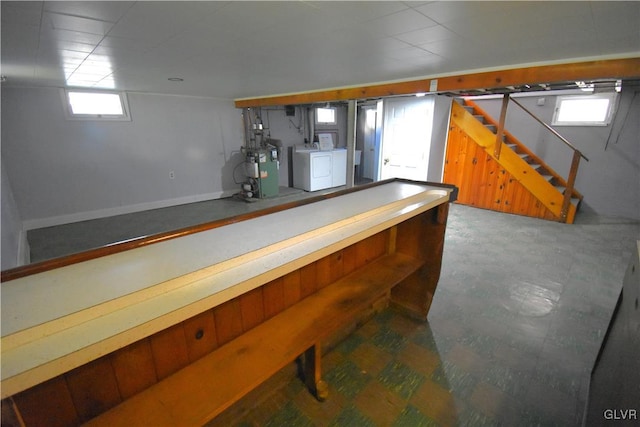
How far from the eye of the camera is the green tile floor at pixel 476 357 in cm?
153

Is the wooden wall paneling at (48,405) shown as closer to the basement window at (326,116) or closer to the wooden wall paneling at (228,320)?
the wooden wall paneling at (228,320)

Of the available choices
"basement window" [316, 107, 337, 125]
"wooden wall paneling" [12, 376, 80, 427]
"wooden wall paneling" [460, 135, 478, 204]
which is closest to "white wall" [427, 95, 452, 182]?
"wooden wall paneling" [460, 135, 478, 204]

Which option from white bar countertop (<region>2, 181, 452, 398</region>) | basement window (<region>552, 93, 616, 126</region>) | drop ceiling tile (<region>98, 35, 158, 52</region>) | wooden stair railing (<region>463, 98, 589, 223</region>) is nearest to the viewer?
white bar countertop (<region>2, 181, 452, 398</region>)

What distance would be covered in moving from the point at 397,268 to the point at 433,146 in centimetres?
397

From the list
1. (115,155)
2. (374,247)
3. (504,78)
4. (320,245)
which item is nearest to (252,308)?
(320,245)

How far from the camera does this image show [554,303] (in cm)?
251

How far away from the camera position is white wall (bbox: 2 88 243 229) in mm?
4086

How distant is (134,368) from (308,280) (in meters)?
0.88

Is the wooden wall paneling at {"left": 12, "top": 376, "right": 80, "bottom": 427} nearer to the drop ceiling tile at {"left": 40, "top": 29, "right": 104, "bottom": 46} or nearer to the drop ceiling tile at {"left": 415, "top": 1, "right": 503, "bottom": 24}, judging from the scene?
the drop ceiling tile at {"left": 40, "top": 29, "right": 104, "bottom": 46}

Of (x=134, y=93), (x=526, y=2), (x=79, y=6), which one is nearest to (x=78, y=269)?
(x=79, y=6)

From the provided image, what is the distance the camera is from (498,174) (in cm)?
511

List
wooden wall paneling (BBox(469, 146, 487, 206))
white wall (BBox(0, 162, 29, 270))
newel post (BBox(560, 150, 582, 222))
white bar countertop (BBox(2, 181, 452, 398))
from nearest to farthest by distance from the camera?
white bar countertop (BBox(2, 181, 452, 398)), white wall (BBox(0, 162, 29, 270)), newel post (BBox(560, 150, 582, 222)), wooden wall paneling (BBox(469, 146, 487, 206))

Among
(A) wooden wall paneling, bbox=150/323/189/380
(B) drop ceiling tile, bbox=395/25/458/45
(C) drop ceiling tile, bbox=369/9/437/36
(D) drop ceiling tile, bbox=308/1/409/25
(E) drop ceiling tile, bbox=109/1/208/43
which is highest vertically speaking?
(B) drop ceiling tile, bbox=395/25/458/45

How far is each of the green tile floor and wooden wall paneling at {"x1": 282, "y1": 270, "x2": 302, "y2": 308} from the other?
0.56 m
